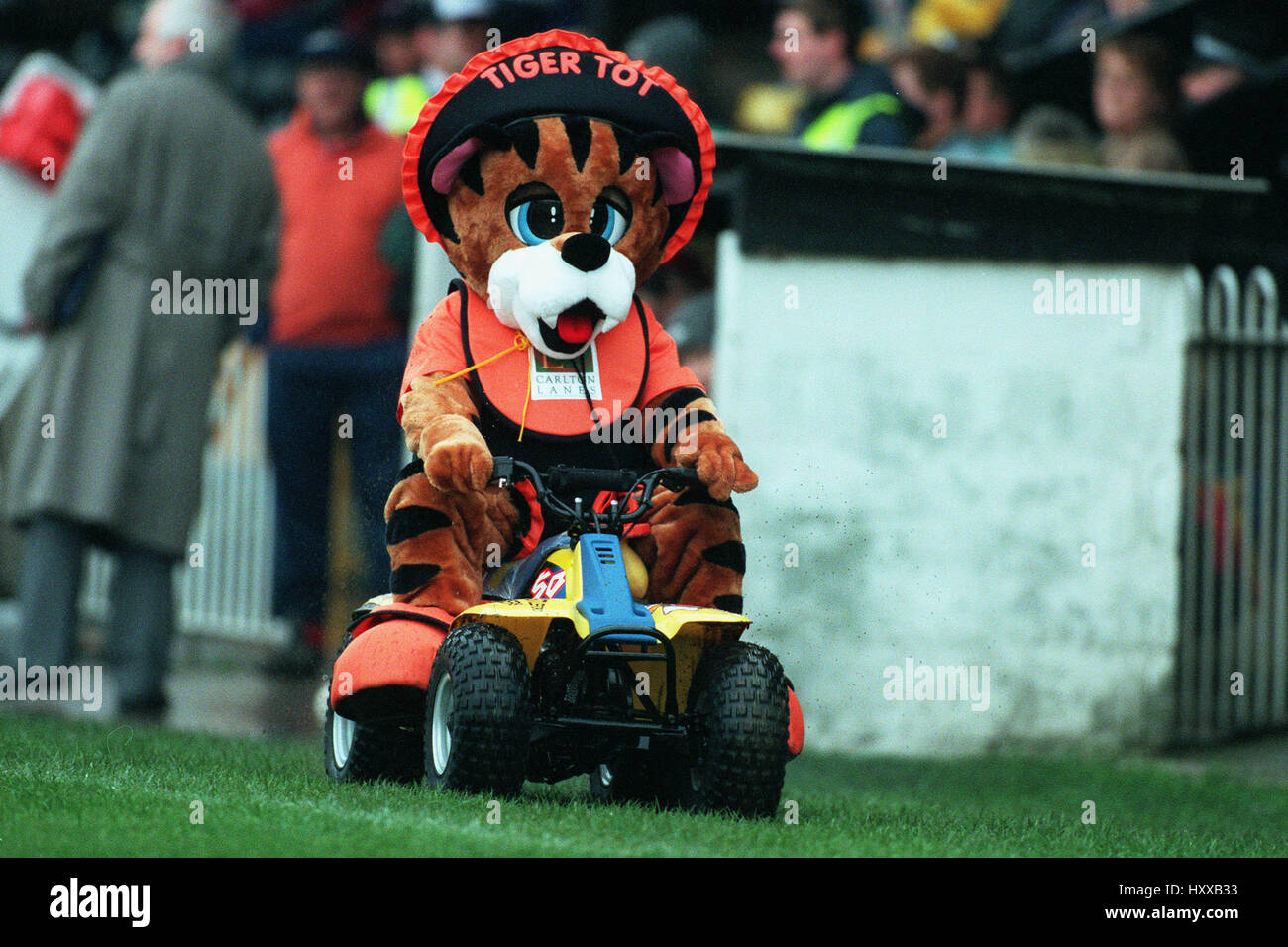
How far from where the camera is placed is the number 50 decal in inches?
200

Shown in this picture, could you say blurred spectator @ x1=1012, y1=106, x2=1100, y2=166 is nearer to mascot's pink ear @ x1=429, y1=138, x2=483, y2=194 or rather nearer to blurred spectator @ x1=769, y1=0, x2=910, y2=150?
blurred spectator @ x1=769, y1=0, x2=910, y2=150

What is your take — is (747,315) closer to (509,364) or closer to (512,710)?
(509,364)

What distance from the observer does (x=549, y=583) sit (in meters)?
5.13

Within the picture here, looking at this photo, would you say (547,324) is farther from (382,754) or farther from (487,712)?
(382,754)

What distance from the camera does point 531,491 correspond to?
5.46m

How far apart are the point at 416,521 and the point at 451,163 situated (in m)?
0.98

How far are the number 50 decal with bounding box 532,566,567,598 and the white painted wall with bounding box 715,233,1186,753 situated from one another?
3.01 meters

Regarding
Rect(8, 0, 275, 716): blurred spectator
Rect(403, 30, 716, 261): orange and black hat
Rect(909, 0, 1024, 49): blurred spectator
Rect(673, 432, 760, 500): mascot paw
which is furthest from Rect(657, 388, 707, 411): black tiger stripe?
Rect(909, 0, 1024, 49): blurred spectator

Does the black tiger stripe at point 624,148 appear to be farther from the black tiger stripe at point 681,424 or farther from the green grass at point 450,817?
the green grass at point 450,817

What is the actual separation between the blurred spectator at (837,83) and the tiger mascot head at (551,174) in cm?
381

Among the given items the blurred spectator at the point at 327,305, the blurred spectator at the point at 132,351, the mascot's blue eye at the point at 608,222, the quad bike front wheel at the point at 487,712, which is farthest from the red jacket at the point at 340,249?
the quad bike front wheel at the point at 487,712

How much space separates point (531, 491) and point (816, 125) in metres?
4.62

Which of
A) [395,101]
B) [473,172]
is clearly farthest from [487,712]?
[395,101]

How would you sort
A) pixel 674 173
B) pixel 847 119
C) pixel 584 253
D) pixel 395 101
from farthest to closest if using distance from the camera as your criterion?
pixel 395 101, pixel 847 119, pixel 674 173, pixel 584 253
